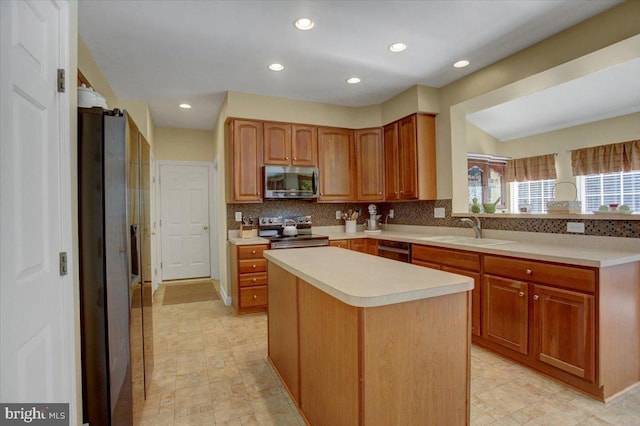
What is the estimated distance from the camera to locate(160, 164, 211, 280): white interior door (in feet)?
18.2

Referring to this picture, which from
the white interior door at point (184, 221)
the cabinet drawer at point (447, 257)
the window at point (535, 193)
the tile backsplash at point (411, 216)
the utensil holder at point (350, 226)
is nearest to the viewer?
the tile backsplash at point (411, 216)

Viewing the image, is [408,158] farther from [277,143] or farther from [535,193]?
[535,193]

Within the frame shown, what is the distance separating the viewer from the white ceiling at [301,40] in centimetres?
232

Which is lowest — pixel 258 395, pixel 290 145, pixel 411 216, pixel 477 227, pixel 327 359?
pixel 258 395

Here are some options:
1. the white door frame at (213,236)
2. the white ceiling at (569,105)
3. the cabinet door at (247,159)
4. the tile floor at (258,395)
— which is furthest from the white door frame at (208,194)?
the white ceiling at (569,105)

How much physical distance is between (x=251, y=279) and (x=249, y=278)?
0.03 m

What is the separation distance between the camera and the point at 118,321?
166 centimetres

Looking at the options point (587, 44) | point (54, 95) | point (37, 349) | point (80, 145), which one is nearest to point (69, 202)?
point (80, 145)

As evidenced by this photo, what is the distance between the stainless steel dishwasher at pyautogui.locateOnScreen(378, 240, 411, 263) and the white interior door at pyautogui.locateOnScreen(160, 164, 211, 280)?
3317 mm

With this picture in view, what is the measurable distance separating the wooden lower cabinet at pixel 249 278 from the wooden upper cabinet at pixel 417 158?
1950 mm

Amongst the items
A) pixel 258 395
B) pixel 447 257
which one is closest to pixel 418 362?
pixel 258 395

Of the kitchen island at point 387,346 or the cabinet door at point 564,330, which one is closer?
the kitchen island at point 387,346

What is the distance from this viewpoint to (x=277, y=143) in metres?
4.16

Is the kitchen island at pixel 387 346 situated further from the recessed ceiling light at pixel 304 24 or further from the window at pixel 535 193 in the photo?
the window at pixel 535 193
